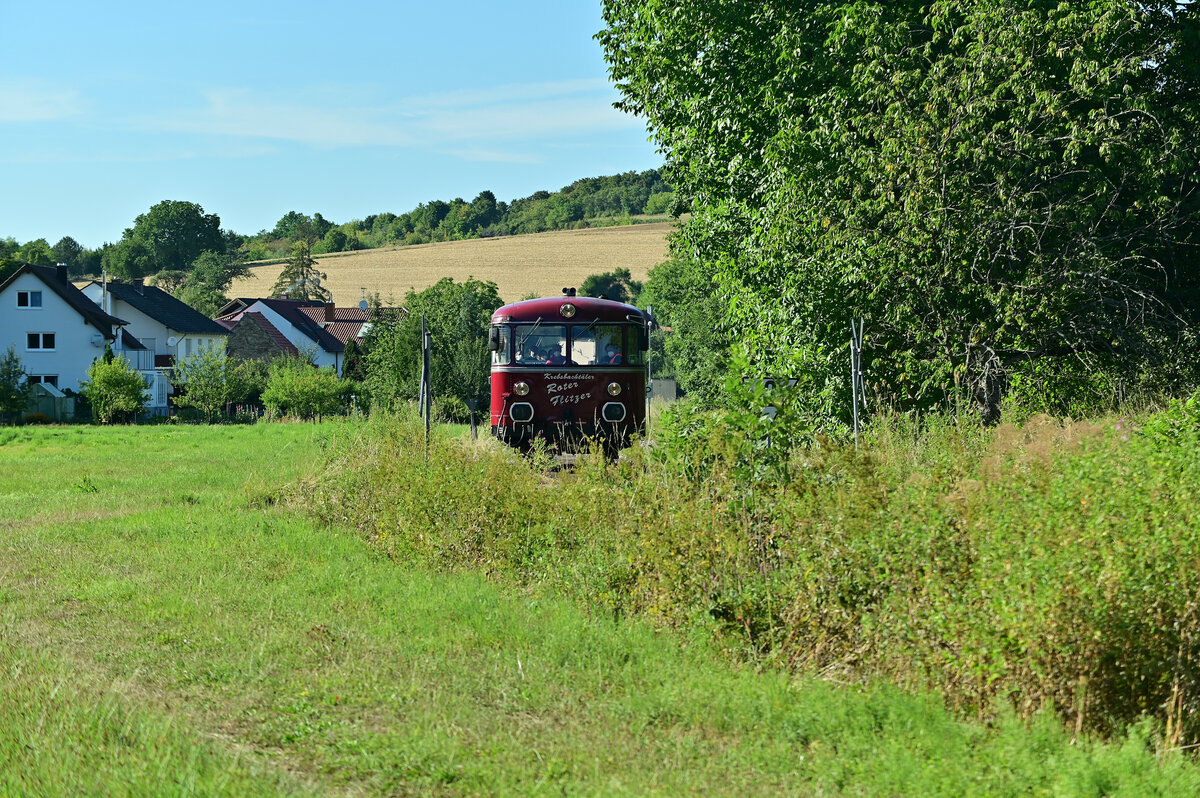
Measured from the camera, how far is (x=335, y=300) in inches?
4023

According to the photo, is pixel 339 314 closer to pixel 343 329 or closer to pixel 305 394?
pixel 343 329

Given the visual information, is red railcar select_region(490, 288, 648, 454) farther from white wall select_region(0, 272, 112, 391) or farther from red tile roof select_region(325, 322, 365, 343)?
red tile roof select_region(325, 322, 365, 343)

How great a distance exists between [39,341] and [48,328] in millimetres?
858

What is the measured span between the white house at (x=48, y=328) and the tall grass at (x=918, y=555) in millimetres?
56532

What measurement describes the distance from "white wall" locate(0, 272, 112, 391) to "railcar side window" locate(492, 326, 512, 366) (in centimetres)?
4933

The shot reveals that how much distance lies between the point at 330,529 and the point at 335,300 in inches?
3691

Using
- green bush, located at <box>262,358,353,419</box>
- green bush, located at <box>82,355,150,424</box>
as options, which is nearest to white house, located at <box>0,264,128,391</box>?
green bush, located at <box>82,355,150,424</box>

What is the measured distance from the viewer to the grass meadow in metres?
4.70

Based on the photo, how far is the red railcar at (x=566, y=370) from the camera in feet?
54.6

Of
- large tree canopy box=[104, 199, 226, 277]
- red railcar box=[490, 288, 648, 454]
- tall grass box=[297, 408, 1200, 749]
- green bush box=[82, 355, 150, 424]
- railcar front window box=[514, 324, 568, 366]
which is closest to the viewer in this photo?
tall grass box=[297, 408, 1200, 749]

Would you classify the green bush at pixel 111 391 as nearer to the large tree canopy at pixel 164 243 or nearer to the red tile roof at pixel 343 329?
the red tile roof at pixel 343 329

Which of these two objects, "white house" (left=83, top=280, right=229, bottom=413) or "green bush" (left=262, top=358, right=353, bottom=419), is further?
"white house" (left=83, top=280, right=229, bottom=413)

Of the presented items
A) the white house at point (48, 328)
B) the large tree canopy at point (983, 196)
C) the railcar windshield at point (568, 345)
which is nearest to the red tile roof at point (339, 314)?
the white house at point (48, 328)

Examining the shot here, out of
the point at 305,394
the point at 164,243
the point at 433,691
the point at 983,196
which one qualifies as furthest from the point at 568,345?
the point at 164,243
